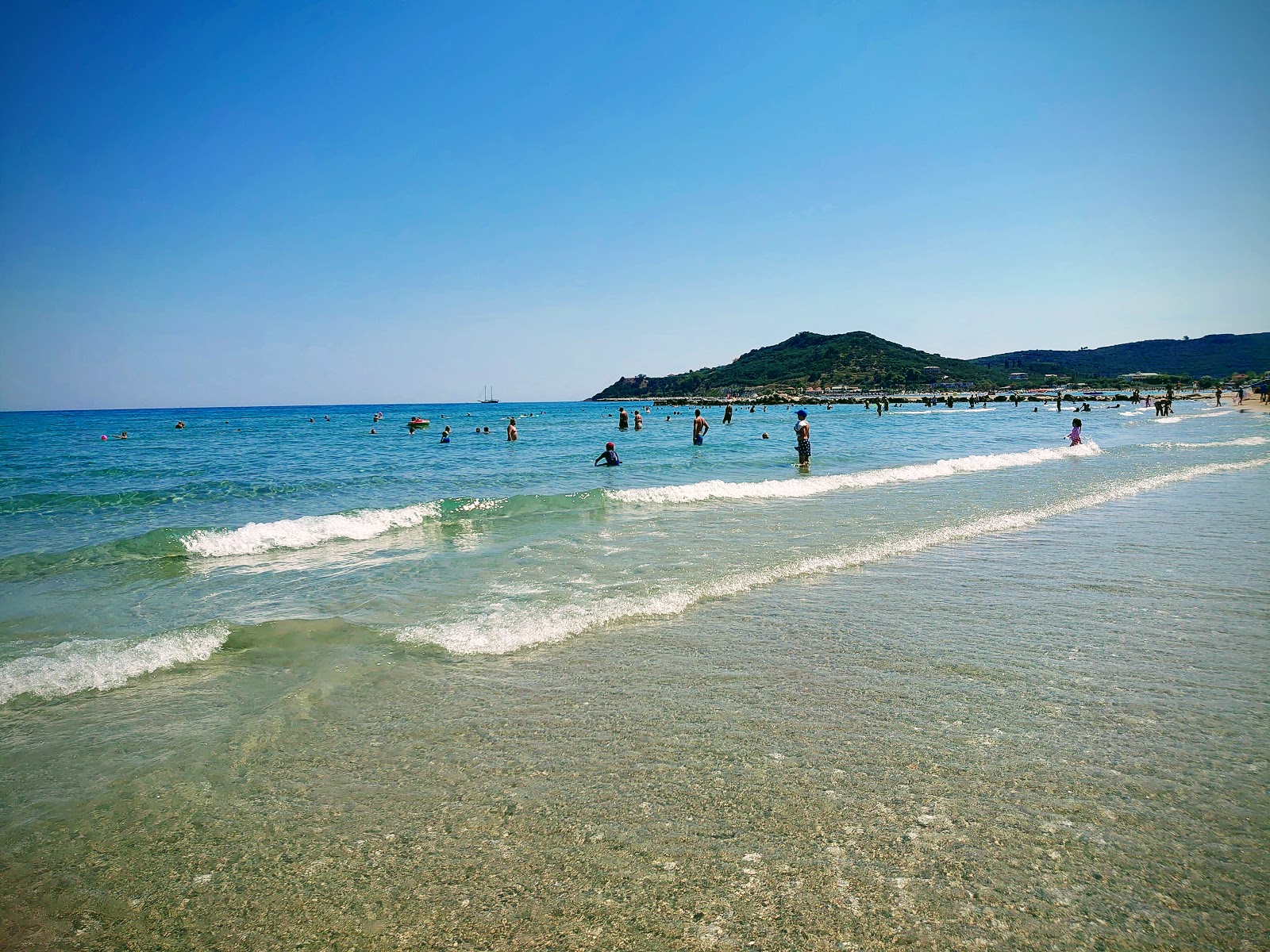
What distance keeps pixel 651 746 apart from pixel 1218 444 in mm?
37919

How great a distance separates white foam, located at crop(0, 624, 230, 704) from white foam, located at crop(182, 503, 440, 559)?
234 inches

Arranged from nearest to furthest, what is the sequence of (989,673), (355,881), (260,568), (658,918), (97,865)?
1. (658,918)
2. (355,881)
3. (97,865)
4. (989,673)
5. (260,568)

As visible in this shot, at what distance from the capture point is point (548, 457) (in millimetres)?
36125

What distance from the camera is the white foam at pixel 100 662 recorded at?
19.8 feet

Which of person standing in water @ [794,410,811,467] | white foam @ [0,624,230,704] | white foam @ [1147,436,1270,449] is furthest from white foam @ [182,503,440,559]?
white foam @ [1147,436,1270,449]

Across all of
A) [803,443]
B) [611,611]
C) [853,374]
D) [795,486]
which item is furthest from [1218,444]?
[853,374]

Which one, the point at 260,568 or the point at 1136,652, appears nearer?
the point at 1136,652

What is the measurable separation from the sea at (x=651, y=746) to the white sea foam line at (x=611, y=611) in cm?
7

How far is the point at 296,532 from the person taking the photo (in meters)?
14.2

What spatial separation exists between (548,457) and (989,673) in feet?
103

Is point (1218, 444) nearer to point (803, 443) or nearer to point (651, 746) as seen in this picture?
point (803, 443)

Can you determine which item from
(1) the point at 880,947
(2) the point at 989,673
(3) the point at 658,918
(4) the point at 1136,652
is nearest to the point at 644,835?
(3) the point at 658,918

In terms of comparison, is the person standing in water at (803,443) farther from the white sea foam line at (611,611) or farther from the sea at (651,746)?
the sea at (651,746)

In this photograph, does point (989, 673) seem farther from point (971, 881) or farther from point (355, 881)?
point (355, 881)
